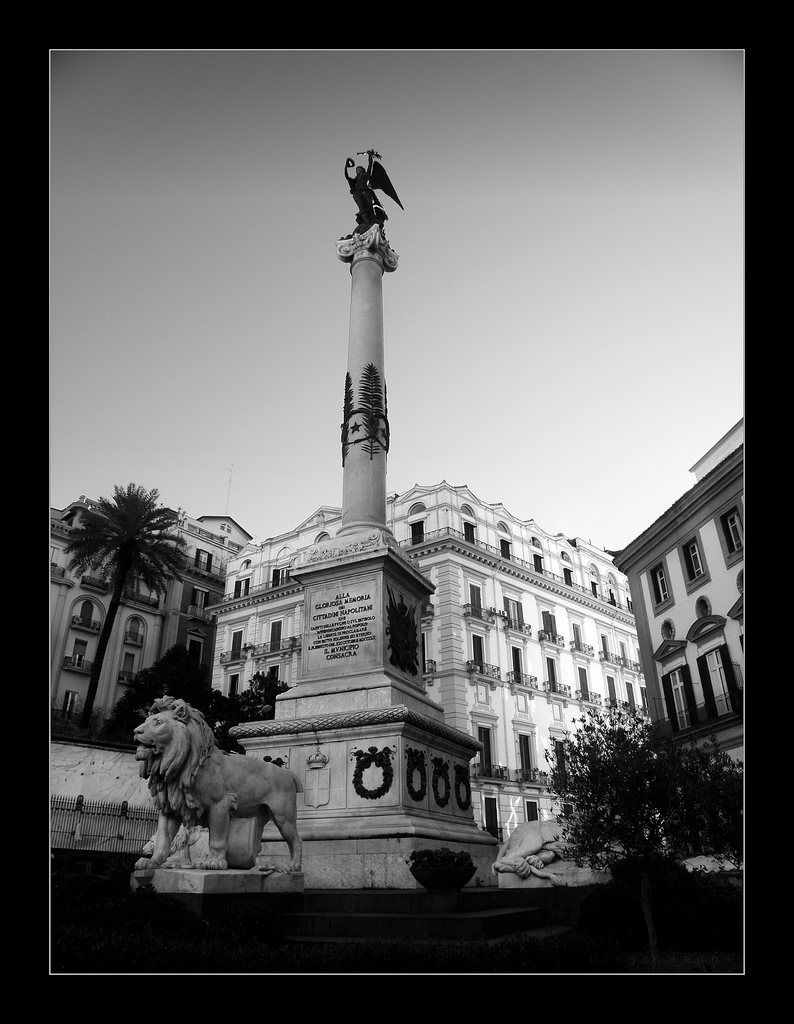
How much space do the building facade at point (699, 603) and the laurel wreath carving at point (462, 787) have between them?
1250cm

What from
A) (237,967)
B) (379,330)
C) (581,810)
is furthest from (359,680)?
(379,330)

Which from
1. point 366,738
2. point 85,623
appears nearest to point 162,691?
point 85,623

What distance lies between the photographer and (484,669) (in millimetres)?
42312

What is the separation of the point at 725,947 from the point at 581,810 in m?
2.38

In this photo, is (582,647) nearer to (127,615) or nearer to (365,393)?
(127,615)

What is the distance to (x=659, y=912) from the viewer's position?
982cm

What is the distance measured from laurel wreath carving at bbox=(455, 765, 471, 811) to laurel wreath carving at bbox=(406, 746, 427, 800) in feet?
5.64

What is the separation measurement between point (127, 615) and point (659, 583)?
121 feet

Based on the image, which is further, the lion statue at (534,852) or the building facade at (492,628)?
the building facade at (492,628)

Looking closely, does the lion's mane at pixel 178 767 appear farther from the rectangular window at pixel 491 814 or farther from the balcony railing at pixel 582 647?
the balcony railing at pixel 582 647

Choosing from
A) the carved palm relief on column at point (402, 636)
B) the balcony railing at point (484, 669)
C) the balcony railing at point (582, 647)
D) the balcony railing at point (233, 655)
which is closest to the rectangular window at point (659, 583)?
the balcony railing at point (484, 669)

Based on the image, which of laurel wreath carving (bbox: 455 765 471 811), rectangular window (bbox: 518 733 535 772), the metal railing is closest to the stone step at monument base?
laurel wreath carving (bbox: 455 765 471 811)

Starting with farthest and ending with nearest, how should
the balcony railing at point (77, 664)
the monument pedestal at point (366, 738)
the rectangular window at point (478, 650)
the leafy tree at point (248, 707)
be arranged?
the balcony railing at point (77, 664)
the rectangular window at point (478, 650)
the leafy tree at point (248, 707)
the monument pedestal at point (366, 738)

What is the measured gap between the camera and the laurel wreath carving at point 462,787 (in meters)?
14.0
